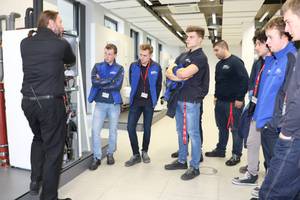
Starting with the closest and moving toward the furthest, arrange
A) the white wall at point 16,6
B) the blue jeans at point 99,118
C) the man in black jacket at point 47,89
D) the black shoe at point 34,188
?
1. the man in black jacket at point 47,89
2. the black shoe at point 34,188
3. the blue jeans at point 99,118
4. the white wall at point 16,6

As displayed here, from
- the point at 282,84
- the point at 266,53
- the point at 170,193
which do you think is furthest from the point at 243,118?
the point at 170,193

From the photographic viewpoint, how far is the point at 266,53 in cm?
239

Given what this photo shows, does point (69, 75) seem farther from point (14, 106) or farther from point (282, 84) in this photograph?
point (282, 84)

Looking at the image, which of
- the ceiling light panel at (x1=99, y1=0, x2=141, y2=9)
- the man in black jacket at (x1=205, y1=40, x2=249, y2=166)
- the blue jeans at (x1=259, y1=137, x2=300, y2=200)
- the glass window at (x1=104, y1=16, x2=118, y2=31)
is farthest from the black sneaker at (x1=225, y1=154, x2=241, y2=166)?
the glass window at (x1=104, y1=16, x2=118, y2=31)

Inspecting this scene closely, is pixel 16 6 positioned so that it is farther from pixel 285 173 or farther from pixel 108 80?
pixel 285 173

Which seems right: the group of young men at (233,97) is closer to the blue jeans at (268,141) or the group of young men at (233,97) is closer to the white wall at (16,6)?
the blue jeans at (268,141)

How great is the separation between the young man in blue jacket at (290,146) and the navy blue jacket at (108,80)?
77.5 inches

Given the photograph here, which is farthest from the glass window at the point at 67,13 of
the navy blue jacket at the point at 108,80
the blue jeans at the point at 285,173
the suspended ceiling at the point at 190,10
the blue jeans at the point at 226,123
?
the blue jeans at the point at 285,173

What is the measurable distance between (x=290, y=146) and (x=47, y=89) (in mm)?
1695

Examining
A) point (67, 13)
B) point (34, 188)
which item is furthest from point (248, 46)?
point (34, 188)

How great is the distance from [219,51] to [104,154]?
214 cm

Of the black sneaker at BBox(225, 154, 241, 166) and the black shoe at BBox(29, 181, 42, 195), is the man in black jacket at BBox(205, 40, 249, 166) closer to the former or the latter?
the black sneaker at BBox(225, 154, 241, 166)

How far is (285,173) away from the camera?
1.34 meters

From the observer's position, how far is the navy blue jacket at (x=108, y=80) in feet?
9.46
